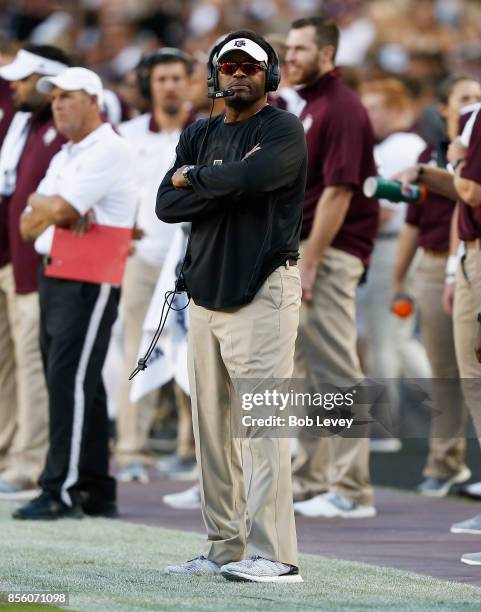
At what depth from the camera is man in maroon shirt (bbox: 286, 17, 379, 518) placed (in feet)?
28.3

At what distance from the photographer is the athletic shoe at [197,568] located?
6.19 meters

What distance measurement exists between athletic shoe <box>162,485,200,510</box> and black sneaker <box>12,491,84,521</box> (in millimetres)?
984

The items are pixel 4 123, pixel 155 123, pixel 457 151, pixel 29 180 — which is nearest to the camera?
pixel 457 151

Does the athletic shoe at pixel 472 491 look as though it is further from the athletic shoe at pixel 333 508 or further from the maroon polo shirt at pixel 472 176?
the maroon polo shirt at pixel 472 176

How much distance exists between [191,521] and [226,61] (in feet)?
10.2

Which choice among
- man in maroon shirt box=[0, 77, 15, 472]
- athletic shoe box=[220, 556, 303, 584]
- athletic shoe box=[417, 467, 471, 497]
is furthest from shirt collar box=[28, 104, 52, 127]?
athletic shoe box=[220, 556, 303, 584]

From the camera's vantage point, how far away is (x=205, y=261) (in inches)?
241

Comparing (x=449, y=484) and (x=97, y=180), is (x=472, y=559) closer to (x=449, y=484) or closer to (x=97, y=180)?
(x=97, y=180)

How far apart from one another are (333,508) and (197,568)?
2526mm

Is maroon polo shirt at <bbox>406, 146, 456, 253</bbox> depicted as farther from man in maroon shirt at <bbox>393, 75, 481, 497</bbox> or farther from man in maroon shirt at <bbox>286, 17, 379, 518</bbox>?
man in maroon shirt at <bbox>286, 17, 379, 518</bbox>

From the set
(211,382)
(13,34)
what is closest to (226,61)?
(211,382)

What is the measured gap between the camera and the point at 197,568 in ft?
20.4

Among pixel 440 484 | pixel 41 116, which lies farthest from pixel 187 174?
pixel 440 484

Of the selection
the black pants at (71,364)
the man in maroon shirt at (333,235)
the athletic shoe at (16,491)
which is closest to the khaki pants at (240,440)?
the black pants at (71,364)
